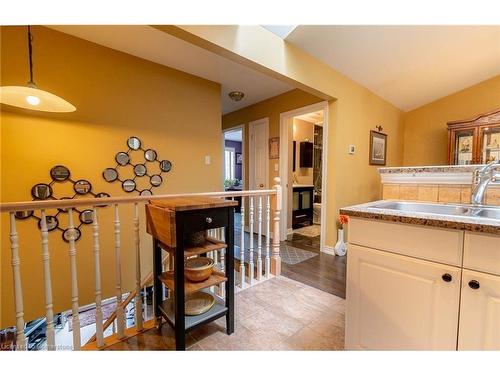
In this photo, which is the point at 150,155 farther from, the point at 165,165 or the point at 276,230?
the point at 276,230

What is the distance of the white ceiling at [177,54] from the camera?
2.03 m

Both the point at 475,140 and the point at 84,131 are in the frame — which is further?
the point at 475,140

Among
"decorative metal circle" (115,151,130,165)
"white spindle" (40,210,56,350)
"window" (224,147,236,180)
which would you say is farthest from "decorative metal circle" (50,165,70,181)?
"window" (224,147,236,180)

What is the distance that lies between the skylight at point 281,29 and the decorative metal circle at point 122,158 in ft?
6.37

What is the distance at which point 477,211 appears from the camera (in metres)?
1.16

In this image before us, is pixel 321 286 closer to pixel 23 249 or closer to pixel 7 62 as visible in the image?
pixel 23 249

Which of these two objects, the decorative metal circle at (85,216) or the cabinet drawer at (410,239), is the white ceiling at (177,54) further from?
the cabinet drawer at (410,239)

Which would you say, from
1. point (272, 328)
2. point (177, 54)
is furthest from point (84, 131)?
point (272, 328)

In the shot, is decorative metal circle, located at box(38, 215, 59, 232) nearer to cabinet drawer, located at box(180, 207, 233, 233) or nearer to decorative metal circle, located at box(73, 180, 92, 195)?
decorative metal circle, located at box(73, 180, 92, 195)

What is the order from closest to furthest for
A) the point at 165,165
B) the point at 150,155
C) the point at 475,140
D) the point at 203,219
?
the point at 203,219 → the point at 150,155 → the point at 165,165 → the point at 475,140

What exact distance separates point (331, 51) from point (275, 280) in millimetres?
2562

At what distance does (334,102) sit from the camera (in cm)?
284

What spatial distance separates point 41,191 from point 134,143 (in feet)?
3.09

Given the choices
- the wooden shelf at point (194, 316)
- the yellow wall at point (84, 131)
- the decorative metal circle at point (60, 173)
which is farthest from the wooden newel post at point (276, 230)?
the decorative metal circle at point (60, 173)
